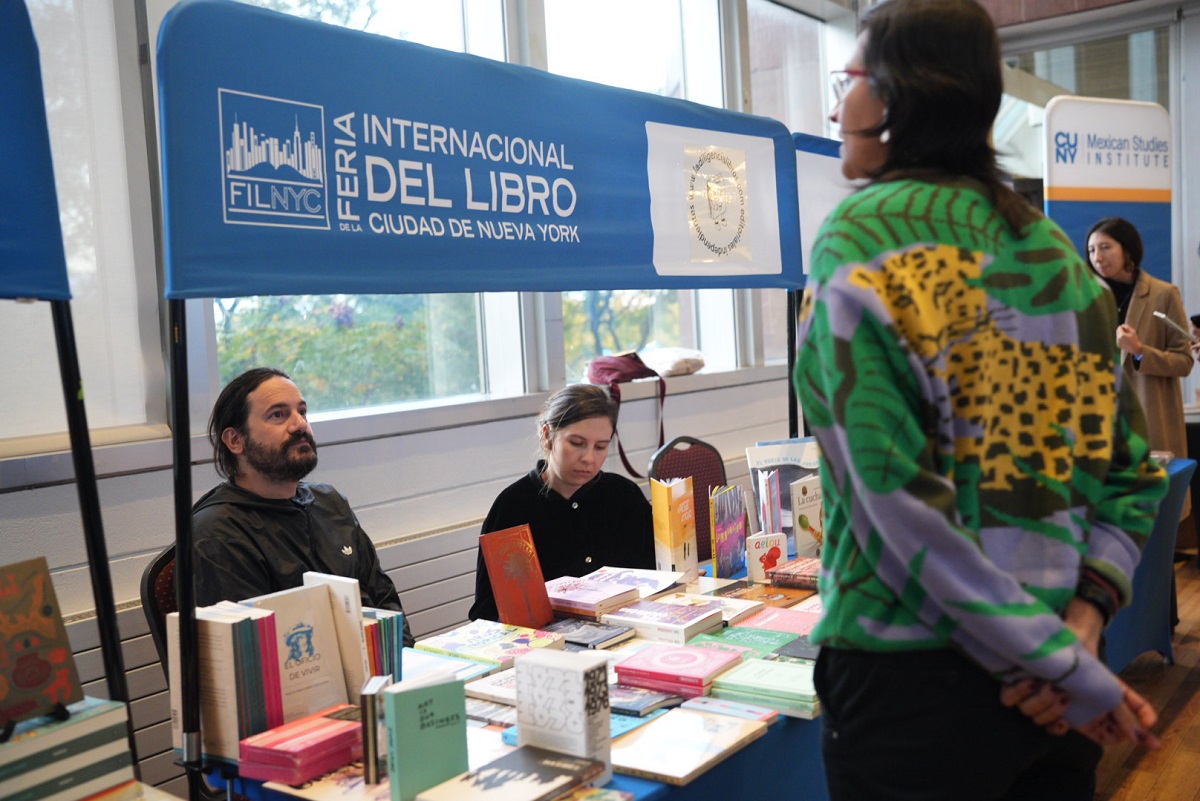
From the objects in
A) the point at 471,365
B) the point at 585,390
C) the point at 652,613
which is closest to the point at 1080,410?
the point at 652,613

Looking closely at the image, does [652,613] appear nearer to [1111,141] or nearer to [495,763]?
[495,763]

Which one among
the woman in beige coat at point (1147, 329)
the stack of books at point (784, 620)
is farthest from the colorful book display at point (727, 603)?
the woman in beige coat at point (1147, 329)

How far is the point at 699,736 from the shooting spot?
1463 mm

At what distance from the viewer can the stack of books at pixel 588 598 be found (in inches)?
83.0

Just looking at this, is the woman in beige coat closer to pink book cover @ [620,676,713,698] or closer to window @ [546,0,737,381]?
window @ [546,0,737,381]

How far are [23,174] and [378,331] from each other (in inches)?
86.5

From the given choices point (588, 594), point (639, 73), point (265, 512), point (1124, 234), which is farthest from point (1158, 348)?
point (265, 512)

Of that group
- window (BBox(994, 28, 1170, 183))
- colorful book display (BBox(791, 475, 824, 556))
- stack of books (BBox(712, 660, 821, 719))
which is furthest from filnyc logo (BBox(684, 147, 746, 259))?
window (BBox(994, 28, 1170, 183))

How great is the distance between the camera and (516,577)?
2.05 meters

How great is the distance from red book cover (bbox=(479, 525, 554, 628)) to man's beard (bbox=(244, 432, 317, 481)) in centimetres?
61

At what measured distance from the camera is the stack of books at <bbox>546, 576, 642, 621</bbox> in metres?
2.11

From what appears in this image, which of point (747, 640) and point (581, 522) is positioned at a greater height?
point (581, 522)

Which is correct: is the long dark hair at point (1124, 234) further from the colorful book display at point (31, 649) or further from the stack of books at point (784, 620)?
the colorful book display at point (31, 649)

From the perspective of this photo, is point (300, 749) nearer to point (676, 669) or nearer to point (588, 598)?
point (676, 669)
